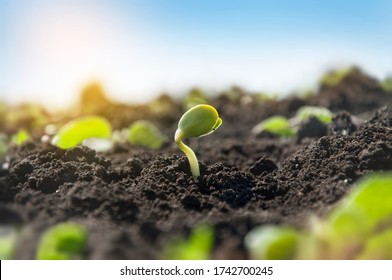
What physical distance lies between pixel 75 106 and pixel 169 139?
7.65ft

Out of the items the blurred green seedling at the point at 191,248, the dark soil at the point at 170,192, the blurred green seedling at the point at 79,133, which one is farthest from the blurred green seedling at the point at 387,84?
the blurred green seedling at the point at 191,248

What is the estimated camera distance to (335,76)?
5.80 metres

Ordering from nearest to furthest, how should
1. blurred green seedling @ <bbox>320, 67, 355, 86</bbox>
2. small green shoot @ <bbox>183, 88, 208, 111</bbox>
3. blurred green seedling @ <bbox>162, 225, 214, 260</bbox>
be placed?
blurred green seedling @ <bbox>162, 225, 214, 260</bbox> < small green shoot @ <bbox>183, 88, 208, 111</bbox> < blurred green seedling @ <bbox>320, 67, 355, 86</bbox>

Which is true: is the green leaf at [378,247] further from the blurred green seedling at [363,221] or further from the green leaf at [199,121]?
the green leaf at [199,121]

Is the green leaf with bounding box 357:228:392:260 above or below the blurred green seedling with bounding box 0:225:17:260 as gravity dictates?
Result: below

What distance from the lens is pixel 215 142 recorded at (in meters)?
3.74

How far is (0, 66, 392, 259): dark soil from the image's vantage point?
62.4 inches

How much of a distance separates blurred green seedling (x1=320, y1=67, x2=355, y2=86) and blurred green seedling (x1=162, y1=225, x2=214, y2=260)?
4.44m

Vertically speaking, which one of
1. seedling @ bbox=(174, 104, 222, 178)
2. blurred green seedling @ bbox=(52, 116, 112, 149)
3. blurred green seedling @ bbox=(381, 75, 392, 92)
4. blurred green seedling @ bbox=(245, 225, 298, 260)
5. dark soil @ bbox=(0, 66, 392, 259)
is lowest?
blurred green seedling @ bbox=(245, 225, 298, 260)

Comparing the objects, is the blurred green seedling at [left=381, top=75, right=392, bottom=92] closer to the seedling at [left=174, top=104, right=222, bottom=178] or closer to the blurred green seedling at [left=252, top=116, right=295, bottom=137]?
the blurred green seedling at [left=252, top=116, right=295, bottom=137]

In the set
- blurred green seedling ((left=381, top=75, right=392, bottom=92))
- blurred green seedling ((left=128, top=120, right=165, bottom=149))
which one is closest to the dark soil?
blurred green seedling ((left=128, top=120, right=165, bottom=149))

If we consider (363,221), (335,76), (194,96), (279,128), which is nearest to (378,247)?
(363,221)
